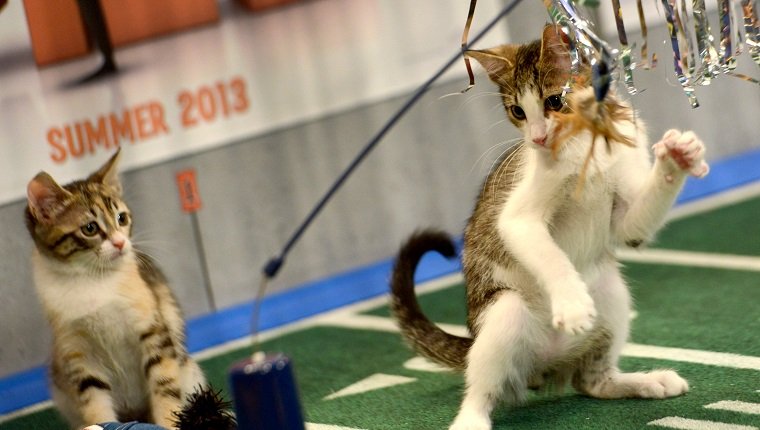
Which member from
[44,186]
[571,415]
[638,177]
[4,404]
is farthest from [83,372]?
[638,177]

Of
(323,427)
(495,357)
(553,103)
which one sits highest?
(553,103)

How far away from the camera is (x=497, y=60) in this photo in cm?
329

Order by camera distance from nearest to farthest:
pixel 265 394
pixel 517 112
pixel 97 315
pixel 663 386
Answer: pixel 265 394, pixel 517 112, pixel 663 386, pixel 97 315

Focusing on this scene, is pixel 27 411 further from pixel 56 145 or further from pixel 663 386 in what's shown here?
pixel 663 386

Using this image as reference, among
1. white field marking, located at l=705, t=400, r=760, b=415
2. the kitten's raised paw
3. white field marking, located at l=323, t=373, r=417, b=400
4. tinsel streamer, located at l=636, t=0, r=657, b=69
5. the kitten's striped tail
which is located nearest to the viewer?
tinsel streamer, located at l=636, t=0, r=657, b=69

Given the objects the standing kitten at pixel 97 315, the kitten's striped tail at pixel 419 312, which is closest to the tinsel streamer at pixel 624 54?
the kitten's striped tail at pixel 419 312

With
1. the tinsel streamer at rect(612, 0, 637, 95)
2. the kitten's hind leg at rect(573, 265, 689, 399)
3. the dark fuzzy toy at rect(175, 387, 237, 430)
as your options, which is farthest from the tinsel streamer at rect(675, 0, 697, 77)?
the dark fuzzy toy at rect(175, 387, 237, 430)

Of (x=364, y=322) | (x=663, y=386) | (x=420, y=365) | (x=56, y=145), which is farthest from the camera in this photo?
(x=364, y=322)

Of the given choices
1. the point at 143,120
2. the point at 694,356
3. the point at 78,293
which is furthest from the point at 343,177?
the point at 143,120

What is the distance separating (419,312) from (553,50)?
1.03 metres

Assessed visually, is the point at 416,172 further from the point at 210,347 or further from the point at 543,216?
the point at 543,216

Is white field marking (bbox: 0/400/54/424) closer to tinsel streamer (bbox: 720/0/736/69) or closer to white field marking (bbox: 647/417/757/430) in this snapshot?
white field marking (bbox: 647/417/757/430)

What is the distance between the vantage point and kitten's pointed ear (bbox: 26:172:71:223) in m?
3.76

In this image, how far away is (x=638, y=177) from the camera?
10.6 ft
